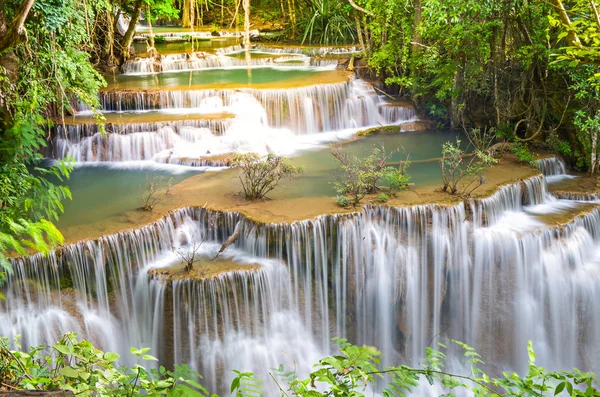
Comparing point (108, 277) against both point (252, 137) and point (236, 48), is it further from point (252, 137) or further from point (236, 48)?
point (236, 48)

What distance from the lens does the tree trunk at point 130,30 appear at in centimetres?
1505

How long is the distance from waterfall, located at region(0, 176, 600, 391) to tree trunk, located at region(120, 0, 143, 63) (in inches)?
344

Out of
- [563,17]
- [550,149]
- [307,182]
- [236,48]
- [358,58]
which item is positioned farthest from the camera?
[236,48]

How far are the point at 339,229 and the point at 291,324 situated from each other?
1.45 meters

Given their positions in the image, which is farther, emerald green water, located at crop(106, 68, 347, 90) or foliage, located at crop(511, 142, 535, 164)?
emerald green water, located at crop(106, 68, 347, 90)

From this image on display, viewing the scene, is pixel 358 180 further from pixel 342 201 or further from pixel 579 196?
pixel 579 196

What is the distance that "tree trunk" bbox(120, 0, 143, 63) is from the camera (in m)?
15.1

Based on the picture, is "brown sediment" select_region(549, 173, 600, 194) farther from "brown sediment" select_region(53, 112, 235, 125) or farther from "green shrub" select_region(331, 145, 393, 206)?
"brown sediment" select_region(53, 112, 235, 125)

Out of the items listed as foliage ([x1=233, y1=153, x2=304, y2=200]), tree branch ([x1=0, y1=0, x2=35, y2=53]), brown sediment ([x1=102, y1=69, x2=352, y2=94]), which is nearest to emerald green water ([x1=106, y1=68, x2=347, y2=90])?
brown sediment ([x1=102, y1=69, x2=352, y2=94])

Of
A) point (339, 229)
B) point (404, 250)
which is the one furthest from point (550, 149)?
point (339, 229)

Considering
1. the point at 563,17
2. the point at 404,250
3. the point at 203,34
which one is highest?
the point at 203,34

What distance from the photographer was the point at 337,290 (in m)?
8.05

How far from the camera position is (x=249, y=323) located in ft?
24.8

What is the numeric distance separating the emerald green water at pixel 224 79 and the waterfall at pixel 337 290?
19.9 ft
